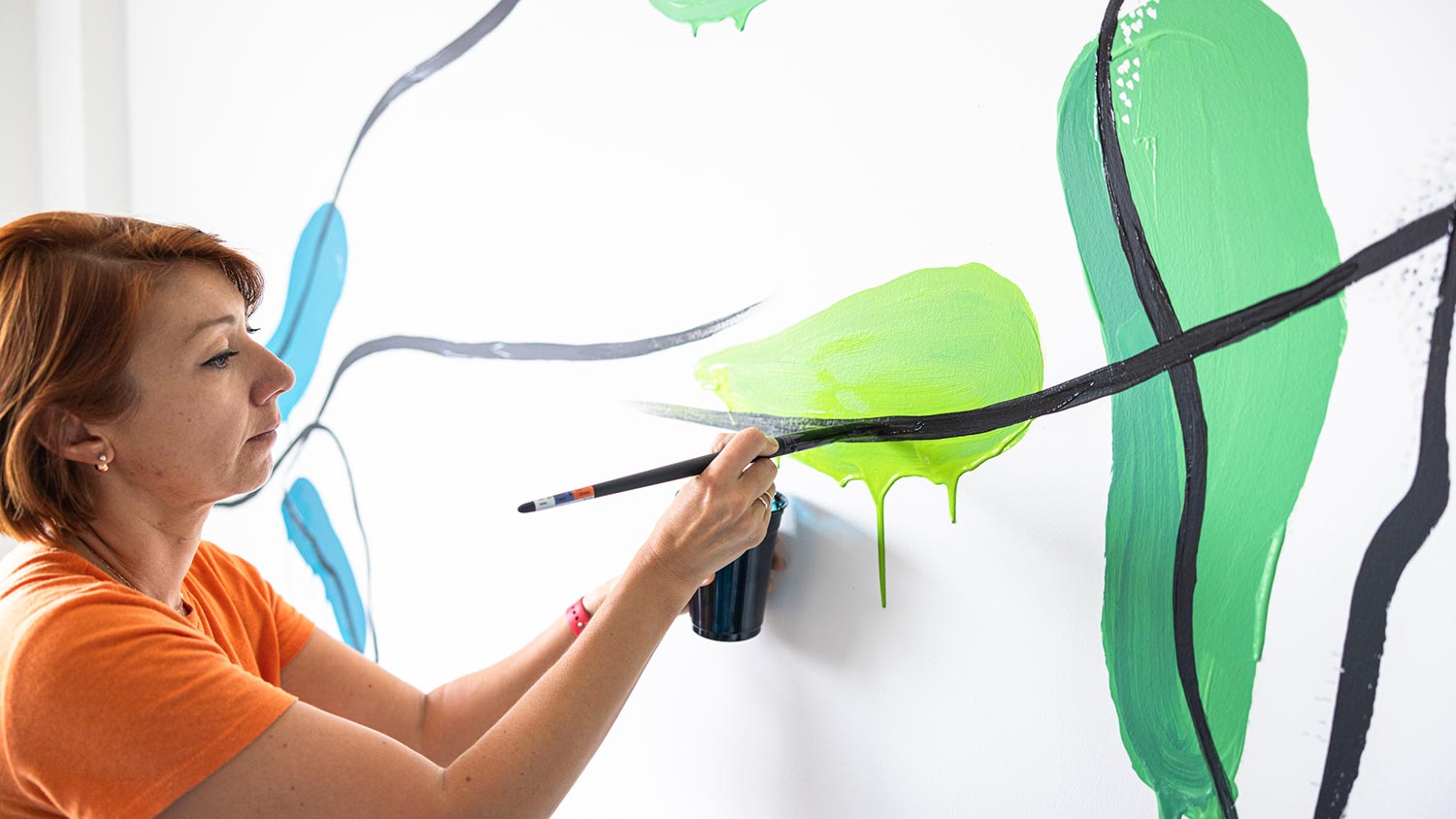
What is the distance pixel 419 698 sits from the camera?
3.53ft

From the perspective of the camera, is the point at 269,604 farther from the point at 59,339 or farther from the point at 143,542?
the point at 59,339

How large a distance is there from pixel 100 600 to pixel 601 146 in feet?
1.95

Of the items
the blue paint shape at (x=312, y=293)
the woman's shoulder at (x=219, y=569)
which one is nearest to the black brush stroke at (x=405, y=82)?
the blue paint shape at (x=312, y=293)

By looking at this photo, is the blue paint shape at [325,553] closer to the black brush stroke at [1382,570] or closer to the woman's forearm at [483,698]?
the woman's forearm at [483,698]

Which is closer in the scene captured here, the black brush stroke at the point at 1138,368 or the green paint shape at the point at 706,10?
the black brush stroke at the point at 1138,368

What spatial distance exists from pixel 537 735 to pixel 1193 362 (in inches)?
21.1

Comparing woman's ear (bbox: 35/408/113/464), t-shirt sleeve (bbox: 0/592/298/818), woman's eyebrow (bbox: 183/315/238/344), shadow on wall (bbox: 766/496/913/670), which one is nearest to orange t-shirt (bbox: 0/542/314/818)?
t-shirt sleeve (bbox: 0/592/298/818)

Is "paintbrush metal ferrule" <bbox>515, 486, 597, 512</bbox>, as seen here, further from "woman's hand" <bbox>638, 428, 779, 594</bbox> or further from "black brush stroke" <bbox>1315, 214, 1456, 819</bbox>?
"black brush stroke" <bbox>1315, 214, 1456, 819</bbox>

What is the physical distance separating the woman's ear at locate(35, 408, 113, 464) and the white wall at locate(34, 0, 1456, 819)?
1.35 ft

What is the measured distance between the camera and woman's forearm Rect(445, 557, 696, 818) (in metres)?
0.74

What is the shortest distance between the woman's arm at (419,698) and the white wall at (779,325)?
105 millimetres

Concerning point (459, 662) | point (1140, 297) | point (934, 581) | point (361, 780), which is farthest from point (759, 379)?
point (459, 662)

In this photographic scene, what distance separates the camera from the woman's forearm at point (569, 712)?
74 centimetres

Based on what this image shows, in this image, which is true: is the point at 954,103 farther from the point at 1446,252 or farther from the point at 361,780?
the point at 361,780
